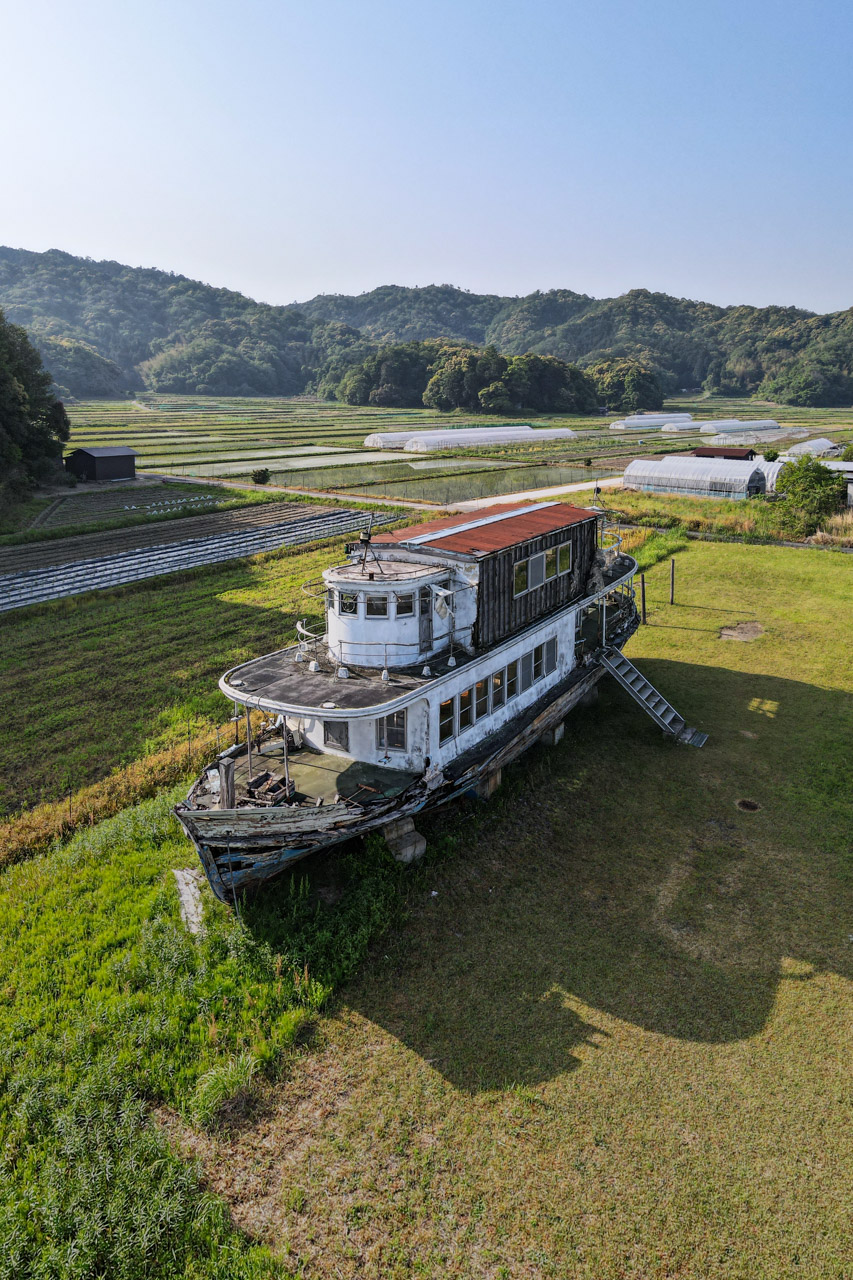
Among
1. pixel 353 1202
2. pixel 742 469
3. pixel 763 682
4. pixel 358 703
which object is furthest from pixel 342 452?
A: pixel 353 1202

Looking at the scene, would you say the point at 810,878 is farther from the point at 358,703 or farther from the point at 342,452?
the point at 342,452

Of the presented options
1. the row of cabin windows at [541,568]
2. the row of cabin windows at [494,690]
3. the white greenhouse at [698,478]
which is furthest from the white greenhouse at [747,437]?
the row of cabin windows at [494,690]

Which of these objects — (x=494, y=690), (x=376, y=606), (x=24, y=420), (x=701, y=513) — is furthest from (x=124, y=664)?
(x=701, y=513)

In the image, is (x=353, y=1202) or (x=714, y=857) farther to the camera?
(x=714, y=857)

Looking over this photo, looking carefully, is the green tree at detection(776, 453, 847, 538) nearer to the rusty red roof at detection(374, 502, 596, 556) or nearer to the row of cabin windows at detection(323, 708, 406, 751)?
the rusty red roof at detection(374, 502, 596, 556)

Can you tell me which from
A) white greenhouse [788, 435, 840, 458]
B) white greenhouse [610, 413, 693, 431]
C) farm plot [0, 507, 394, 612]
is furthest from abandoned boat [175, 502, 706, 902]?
white greenhouse [610, 413, 693, 431]

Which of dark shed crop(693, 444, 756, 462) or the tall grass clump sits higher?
dark shed crop(693, 444, 756, 462)
